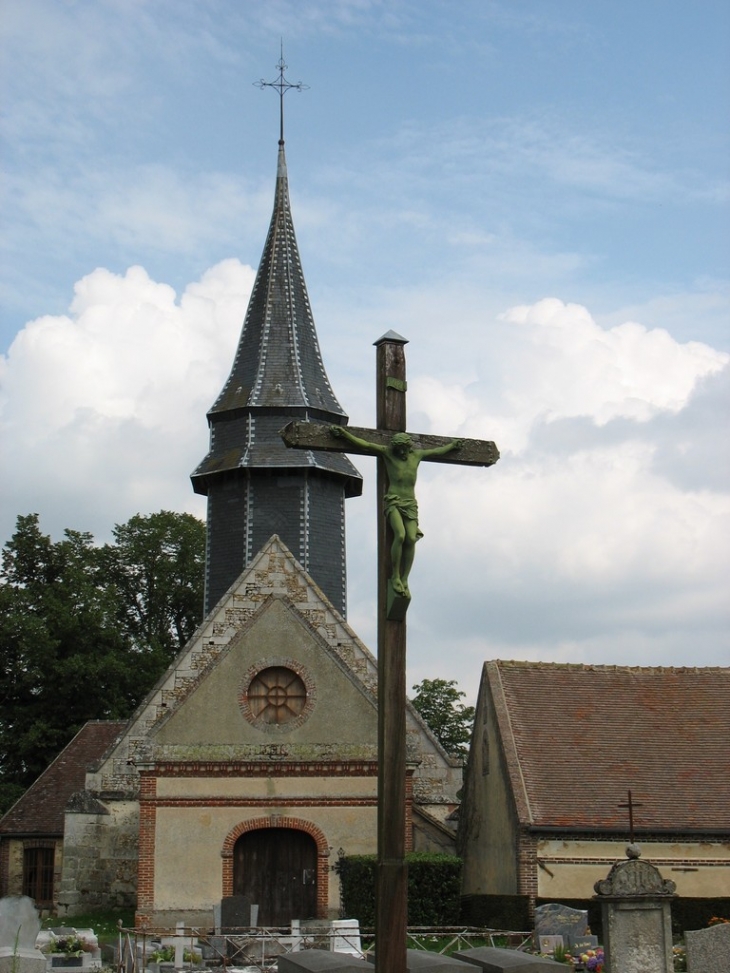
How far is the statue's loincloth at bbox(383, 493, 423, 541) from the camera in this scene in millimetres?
9422

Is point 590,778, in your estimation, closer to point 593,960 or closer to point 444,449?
point 593,960

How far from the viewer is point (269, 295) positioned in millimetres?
33719

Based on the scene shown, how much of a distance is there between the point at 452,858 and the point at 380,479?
44.1 feet

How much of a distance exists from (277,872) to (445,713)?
74.7ft

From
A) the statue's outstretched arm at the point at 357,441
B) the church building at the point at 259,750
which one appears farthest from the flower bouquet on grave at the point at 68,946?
the statue's outstretched arm at the point at 357,441

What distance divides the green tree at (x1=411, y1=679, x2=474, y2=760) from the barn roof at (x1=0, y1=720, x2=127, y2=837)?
44.2ft

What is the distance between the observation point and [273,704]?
75.5ft

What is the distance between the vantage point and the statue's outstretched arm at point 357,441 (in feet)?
31.6

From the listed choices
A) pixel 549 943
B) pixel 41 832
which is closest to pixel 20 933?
pixel 549 943

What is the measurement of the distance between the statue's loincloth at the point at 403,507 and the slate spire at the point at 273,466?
20.3m

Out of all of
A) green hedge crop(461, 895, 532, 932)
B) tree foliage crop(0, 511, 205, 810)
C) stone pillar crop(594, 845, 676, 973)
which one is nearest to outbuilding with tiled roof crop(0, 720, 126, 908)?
tree foliage crop(0, 511, 205, 810)

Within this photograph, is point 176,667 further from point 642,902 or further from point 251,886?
point 642,902

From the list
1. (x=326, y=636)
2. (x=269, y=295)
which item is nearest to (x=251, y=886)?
(x=326, y=636)

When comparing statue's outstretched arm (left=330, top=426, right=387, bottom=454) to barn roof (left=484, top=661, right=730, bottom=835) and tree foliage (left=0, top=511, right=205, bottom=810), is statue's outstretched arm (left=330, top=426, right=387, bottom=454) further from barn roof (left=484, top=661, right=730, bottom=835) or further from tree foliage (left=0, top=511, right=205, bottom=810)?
tree foliage (left=0, top=511, right=205, bottom=810)
